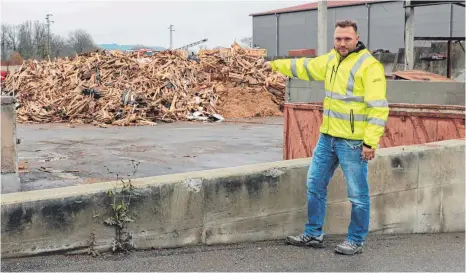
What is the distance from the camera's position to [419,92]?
11.4m

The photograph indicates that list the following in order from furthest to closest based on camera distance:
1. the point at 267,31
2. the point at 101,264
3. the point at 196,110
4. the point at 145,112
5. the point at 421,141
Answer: the point at 267,31
the point at 196,110
the point at 145,112
the point at 421,141
the point at 101,264

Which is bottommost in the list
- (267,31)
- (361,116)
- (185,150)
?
(185,150)

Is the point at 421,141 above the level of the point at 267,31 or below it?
below

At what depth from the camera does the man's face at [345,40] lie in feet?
16.6

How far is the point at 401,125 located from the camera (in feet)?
28.7

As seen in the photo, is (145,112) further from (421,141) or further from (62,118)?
(421,141)

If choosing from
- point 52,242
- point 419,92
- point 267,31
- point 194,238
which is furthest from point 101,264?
point 267,31

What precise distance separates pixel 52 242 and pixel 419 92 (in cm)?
864

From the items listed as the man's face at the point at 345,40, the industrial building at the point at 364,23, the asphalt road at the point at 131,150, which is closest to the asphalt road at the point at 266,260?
the man's face at the point at 345,40

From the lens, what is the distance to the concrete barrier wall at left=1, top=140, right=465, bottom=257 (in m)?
4.57

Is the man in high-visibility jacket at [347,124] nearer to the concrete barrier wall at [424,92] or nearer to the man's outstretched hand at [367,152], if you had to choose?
the man's outstretched hand at [367,152]

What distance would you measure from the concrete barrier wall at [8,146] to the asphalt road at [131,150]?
3.06 ft

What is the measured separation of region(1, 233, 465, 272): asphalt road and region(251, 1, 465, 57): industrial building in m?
34.3

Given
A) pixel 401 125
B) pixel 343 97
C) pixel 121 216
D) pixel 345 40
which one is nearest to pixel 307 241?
pixel 343 97
